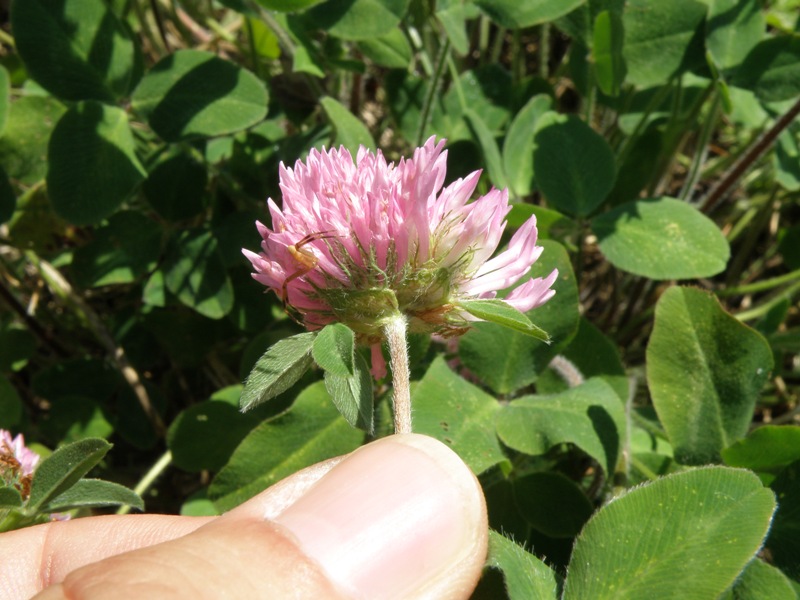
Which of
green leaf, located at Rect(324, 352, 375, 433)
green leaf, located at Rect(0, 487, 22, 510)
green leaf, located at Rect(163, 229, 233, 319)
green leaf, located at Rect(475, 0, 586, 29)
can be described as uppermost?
green leaf, located at Rect(475, 0, 586, 29)

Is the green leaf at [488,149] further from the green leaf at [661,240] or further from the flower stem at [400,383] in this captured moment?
the flower stem at [400,383]

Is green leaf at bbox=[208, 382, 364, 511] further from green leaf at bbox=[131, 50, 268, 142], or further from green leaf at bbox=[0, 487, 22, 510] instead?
green leaf at bbox=[131, 50, 268, 142]

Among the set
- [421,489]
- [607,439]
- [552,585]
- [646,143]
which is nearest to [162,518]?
[421,489]

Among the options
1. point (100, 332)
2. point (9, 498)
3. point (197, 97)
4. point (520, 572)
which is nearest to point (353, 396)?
point (520, 572)

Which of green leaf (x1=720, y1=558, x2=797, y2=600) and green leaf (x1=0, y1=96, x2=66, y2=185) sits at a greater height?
green leaf (x1=0, y1=96, x2=66, y2=185)

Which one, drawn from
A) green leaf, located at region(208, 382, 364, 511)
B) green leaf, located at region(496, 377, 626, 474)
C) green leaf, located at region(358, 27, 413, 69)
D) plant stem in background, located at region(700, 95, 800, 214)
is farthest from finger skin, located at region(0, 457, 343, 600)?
plant stem in background, located at region(700, 95, 800, 214)

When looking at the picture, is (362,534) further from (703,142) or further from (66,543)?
(703,142)

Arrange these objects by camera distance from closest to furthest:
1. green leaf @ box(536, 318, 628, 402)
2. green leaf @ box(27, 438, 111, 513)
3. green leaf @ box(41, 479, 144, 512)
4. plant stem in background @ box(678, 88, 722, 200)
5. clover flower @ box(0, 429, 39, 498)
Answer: green leaf @ box(27, 438, 111, 513) → green leaf @ box(41, 479, 144, 512) → clover flower @ box(0, 429, 39, 498) → green leaf @ box(536, 318, 628, 402) → plant stem in background @ box(678, 88, 722, 200)

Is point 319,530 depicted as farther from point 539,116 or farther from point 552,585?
point 539,116
